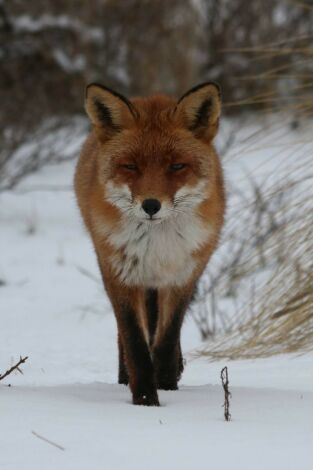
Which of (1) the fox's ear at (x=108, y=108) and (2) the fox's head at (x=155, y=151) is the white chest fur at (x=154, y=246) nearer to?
(2) the fox's head at (x=155, y=151)

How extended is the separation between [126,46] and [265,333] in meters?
9.51

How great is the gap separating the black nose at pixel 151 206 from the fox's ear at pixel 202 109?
482 millimetres

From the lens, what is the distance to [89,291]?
26.4 feet

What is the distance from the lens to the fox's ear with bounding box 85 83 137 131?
3.63 metres

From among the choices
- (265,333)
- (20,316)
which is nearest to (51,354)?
(20,316)

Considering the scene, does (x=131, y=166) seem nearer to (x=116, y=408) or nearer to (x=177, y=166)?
(x=177, y=166)

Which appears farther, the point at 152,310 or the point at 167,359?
the point at 152,310

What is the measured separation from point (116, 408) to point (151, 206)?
78 cm

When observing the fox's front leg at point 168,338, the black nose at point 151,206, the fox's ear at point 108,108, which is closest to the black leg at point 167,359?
the fox's front leg at point 168,338

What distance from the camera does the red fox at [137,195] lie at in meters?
3.55

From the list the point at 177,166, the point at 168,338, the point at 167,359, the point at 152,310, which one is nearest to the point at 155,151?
the point at 177,166

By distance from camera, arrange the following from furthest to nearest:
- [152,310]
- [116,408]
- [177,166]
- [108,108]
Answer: [152,310] < [108,108] < [177,166] < [116,408]

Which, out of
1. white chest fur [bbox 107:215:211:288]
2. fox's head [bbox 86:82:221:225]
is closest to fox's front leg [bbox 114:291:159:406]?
white chest fur [bbox 107:215:211:288]

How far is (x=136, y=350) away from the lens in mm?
3717
